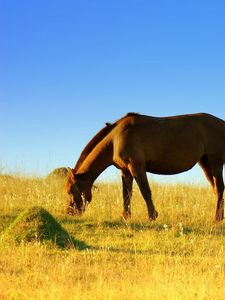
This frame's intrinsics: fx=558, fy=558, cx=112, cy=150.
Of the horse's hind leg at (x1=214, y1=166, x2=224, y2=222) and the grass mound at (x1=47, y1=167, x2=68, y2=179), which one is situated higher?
the grass mound at (x1=47, y1=167, x2=68, y2=179)

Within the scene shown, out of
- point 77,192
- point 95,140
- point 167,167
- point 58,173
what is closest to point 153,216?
point 167,167

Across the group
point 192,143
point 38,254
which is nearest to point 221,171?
point 192,143

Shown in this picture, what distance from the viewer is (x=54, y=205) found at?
13.2 meters

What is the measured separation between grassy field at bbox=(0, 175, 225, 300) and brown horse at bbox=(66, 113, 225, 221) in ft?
1.90

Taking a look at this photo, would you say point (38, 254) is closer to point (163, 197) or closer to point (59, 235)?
point (59, 235)

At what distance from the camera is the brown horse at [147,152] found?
12039 mm

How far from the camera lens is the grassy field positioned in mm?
5768

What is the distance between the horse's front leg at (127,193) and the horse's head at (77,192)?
805 millimetres

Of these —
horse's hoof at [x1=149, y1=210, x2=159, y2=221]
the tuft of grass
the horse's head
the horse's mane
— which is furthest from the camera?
the horse's mane

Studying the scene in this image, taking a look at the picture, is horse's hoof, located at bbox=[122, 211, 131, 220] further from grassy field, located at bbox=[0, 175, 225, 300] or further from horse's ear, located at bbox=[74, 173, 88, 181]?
horse's ear, located at bbox=[74, 173, 88, 181]

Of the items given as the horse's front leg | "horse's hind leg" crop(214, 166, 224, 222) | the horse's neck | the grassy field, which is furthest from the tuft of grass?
"horse's hind leg" crop(214, 166, 224, 222)

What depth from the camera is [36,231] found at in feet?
29.9

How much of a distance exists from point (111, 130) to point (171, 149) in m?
1.43

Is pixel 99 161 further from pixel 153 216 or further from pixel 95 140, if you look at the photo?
pixel 153 216
